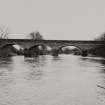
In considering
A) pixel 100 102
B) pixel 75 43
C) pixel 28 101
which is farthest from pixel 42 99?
pixel 75 43

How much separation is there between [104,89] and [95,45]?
83.1 metres

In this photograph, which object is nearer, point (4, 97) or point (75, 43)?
point (4, 97)

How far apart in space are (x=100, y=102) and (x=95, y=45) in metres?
86.9

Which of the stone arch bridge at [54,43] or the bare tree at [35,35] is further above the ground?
the bare tree at [35,35]

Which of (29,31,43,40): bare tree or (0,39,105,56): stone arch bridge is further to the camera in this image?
(29,31,43,40): bare tree

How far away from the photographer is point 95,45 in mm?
98625

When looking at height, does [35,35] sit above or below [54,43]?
above

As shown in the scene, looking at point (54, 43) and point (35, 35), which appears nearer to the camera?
point (54, 43)

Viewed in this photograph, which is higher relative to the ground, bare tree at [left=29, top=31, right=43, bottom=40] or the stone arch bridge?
bare tree at [left=29, top=31, right=43, bottom=40]

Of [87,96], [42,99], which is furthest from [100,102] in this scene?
[42,99]

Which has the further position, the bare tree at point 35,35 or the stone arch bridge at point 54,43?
the bare tree at point 35,35

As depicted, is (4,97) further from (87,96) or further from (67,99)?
(87,96)

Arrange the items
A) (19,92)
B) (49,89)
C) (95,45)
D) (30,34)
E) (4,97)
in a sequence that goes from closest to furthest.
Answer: (4,97)
(19,92)
(49,89)
(95,45)
(30,34)

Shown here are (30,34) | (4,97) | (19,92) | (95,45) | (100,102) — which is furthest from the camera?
(30,34)
